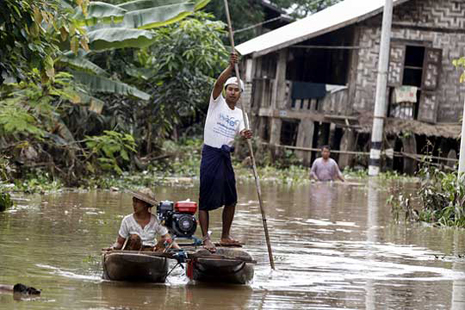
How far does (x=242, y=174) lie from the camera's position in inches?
1079

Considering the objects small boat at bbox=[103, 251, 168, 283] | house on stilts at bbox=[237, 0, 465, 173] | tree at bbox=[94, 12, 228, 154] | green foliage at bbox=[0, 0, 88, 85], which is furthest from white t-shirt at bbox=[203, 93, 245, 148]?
house on stilts at bbox=[237, 0, 465, 173]

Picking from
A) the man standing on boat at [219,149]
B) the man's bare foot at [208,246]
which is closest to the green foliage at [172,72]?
the man standing on boat at [219,149]

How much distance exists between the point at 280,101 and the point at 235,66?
2280 centimetres

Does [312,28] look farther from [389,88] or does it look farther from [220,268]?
[220,268]

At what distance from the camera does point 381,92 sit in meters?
27.9

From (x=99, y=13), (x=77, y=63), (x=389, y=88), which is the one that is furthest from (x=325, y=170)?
(x=389, y=88)

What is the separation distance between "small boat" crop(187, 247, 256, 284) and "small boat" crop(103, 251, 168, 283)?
316 millimetres

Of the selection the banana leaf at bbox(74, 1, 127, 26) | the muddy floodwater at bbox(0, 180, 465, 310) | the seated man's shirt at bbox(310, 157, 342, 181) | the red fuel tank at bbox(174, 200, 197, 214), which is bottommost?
the muddy floodwater at bbox(0, 180, 465, 310)

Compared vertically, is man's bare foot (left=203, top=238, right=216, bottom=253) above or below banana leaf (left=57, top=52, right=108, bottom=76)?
below

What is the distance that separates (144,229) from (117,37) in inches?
432

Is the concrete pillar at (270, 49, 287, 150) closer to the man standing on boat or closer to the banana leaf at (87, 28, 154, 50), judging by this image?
the banana leaf at (87, 28, 154, 50)

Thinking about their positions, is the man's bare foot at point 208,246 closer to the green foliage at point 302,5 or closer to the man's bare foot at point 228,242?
the man's bare foot at point 228,242

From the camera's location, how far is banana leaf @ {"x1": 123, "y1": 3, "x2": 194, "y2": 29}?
69.6 ft

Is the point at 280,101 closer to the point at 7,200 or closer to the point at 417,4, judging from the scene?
the point at 417,4
